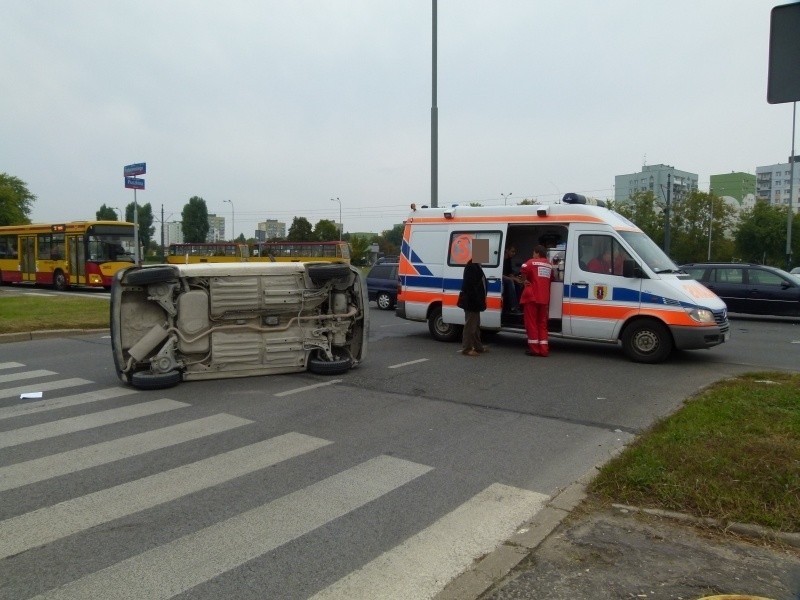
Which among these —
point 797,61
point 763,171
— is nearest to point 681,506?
point 797,61

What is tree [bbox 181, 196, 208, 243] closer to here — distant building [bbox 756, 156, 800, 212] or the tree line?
the tree line

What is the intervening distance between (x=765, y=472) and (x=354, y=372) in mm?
5851

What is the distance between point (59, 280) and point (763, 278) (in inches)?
1076

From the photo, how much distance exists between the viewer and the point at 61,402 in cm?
757

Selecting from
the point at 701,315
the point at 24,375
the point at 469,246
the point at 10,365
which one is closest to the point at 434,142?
the point at 469,246

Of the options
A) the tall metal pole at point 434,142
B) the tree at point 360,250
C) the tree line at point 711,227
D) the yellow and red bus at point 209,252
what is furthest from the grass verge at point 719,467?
the tree at point 360,250

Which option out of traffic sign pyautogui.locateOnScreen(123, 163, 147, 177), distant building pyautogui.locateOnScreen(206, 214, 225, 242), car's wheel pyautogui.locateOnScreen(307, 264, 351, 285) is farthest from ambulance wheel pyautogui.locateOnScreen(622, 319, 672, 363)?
distant building pyautogui.locateOnScreen(206, 214, 225, 242)

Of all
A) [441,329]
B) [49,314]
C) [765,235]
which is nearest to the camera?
[441,329]

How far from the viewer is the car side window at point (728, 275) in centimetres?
1789

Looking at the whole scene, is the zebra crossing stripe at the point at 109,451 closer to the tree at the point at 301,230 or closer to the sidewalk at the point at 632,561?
the sidewalk at the point at 632,561

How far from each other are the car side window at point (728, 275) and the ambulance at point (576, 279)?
7.98m

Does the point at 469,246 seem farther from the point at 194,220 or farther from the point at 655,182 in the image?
the point at 194,220

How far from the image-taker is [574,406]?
7.49 m

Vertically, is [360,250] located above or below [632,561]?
above
